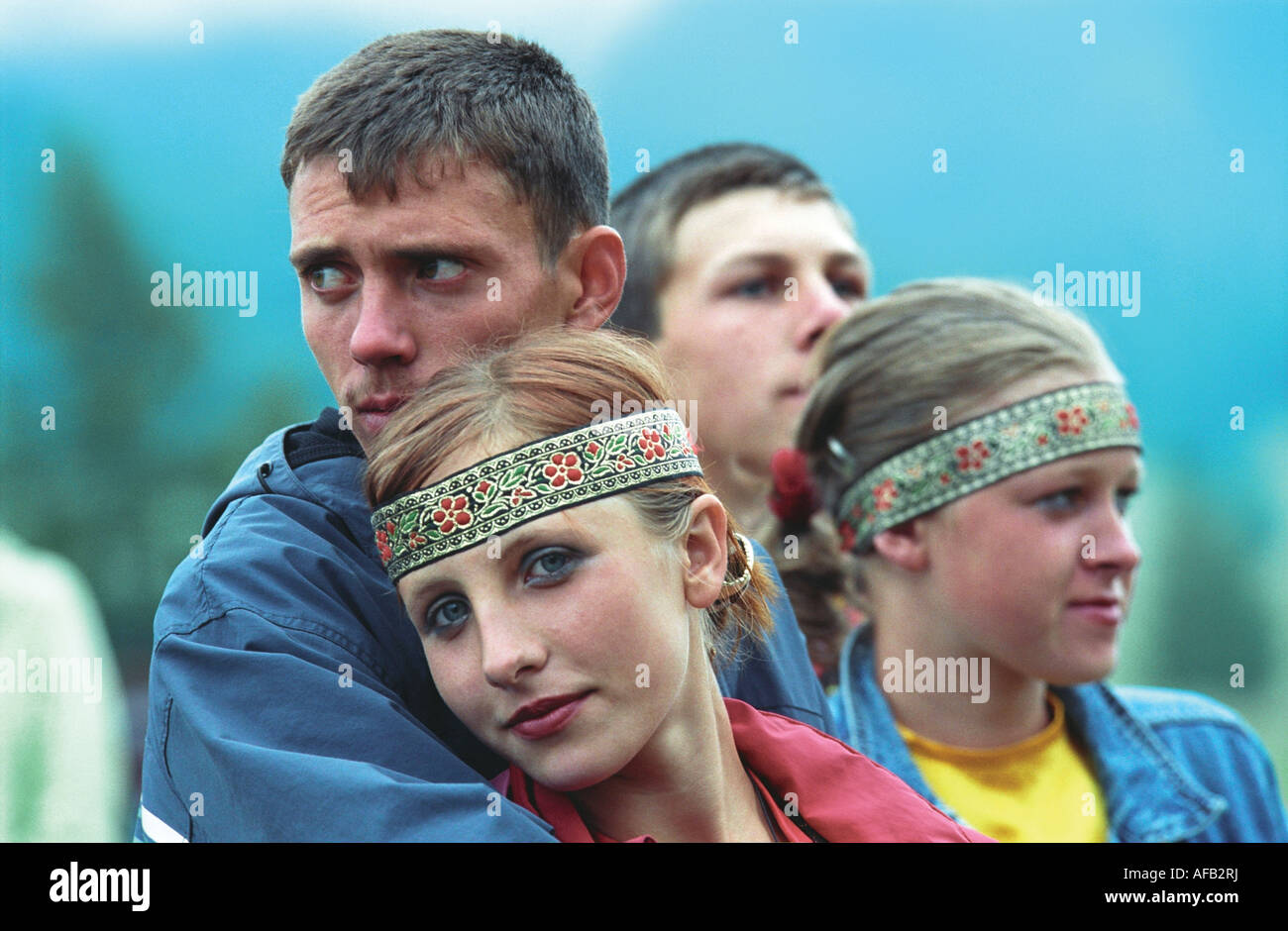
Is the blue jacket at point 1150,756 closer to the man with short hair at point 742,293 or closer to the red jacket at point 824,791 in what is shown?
the man with short hair at point 742,293

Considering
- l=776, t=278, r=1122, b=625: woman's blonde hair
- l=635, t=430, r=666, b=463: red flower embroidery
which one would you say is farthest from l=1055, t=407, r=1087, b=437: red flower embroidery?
l=635, t=430, r=666, b=463: red flower embroidery

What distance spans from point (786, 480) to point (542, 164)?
1328 mm

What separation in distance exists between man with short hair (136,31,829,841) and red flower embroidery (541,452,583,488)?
28cm

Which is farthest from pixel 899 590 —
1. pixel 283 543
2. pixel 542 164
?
pixel 283 543

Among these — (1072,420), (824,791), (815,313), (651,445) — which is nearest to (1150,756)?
(1072,420)

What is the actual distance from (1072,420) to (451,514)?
153cm

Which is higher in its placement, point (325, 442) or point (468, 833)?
point (325, 442)

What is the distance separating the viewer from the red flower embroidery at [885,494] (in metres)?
2.71

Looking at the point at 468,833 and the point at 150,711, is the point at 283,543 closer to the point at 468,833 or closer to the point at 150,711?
the point at 150,711

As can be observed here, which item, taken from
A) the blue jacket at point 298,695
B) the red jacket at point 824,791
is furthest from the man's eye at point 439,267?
the red jacket at point 824,791

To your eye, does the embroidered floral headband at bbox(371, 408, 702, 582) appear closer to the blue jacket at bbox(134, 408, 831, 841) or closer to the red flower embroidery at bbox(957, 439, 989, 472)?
the blue jacket at bbox(134, 408, 831, 841)

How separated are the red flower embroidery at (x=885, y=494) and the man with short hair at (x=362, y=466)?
812 mm

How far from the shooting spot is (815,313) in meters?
3.12
